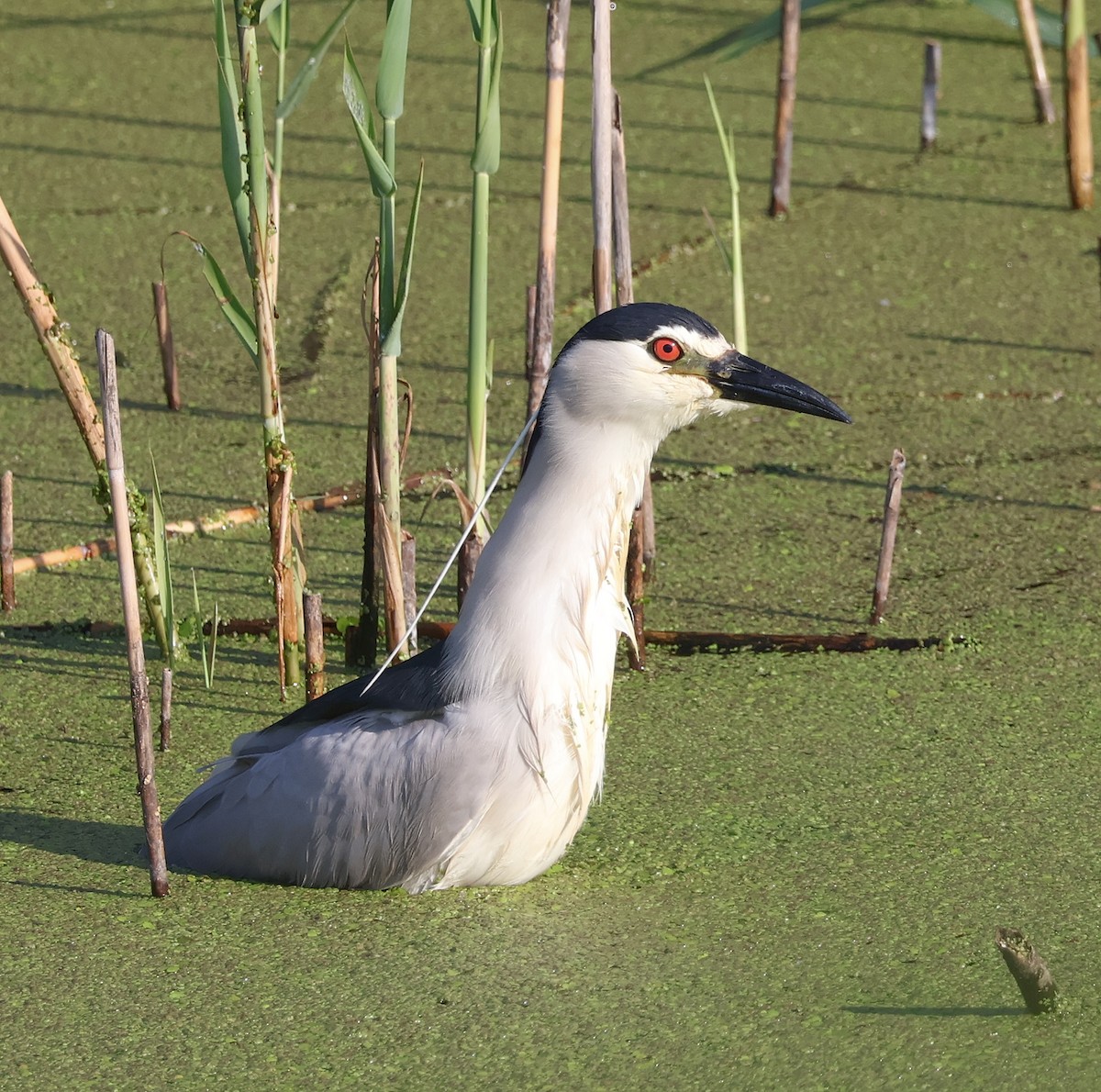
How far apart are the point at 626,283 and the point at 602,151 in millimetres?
247

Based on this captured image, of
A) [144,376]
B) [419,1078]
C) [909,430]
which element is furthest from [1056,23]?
[419,1078]

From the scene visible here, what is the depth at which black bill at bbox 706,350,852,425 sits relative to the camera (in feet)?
6.40

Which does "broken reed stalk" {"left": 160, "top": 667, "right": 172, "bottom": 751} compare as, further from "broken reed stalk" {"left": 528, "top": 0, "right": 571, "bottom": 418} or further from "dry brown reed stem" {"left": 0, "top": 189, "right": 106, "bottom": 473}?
"broken reed stalk" {"left": 528, "top": 0, "right": 571, "bottom": 418}

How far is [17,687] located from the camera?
2.42 meters

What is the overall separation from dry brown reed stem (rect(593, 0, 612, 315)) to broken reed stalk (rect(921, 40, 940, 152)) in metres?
2.35

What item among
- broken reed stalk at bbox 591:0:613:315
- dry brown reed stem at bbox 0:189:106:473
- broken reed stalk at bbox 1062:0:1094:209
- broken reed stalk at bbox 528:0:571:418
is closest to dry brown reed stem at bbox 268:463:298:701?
dry brown reed stem at bbox 0:189:106:473

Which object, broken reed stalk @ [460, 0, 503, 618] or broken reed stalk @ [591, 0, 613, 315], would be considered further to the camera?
broken reed stalk @ [591, 0, 613, 315]

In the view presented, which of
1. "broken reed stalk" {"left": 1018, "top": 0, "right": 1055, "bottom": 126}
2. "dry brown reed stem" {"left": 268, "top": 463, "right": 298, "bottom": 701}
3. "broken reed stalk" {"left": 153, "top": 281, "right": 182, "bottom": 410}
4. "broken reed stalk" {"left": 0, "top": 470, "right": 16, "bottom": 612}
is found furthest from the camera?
"broken reed stalk" {"left": 1018, "top": 0, "right": 1055, "bottom": 126}

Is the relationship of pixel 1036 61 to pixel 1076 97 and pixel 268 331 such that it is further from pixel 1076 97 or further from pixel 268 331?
pixel 268 331

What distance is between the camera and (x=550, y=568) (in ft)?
6.20

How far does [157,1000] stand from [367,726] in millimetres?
387

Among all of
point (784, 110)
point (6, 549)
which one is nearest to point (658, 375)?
point (6, 549)

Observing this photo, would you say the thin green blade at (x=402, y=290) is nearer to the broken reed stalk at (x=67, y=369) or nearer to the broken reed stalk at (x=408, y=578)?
the broken reed stalk at (x=408, y=578)

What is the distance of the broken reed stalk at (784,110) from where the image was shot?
161 inches
